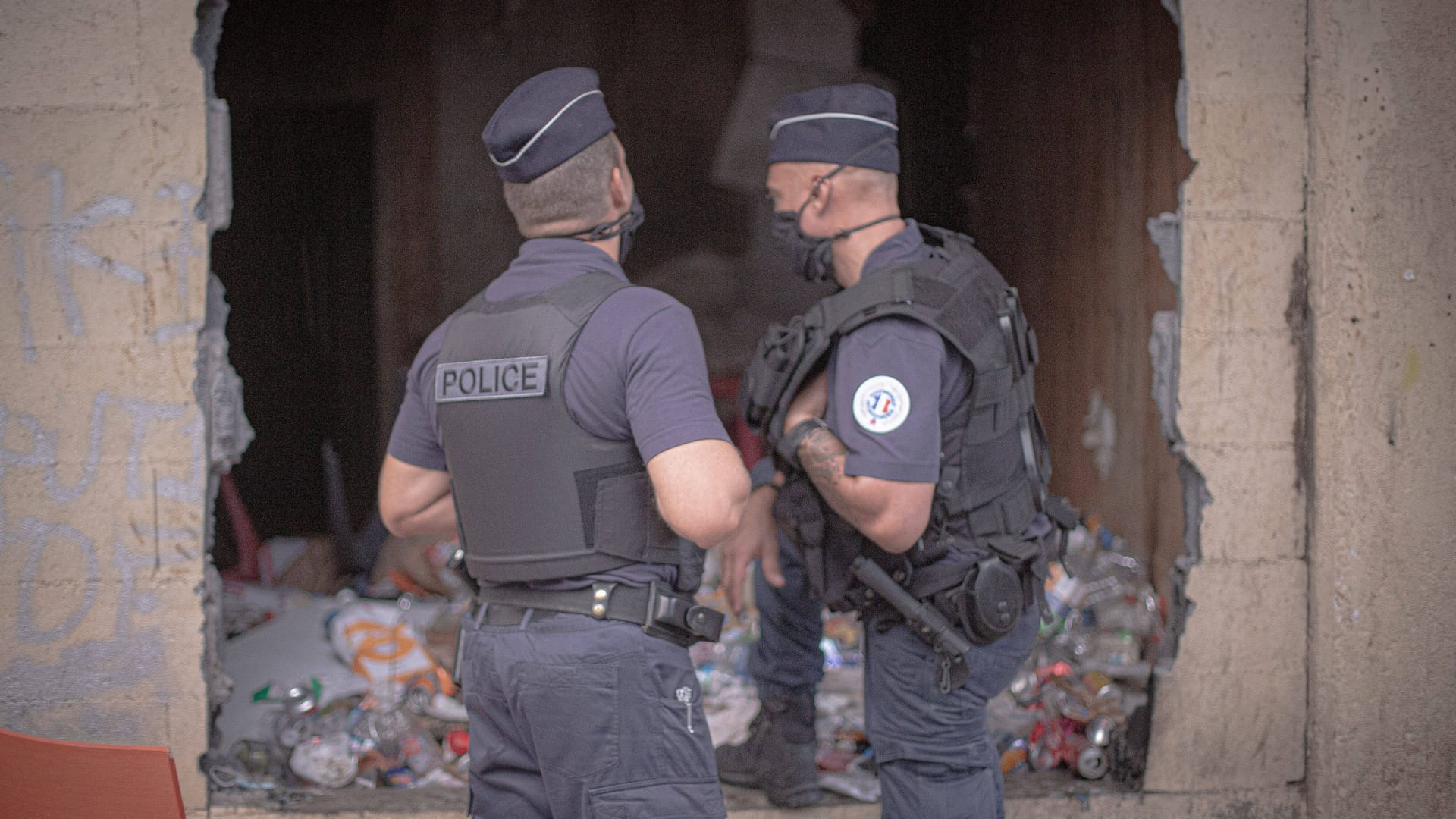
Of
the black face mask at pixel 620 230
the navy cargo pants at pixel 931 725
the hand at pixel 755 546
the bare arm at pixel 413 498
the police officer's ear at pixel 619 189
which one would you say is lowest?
the navy cargo pants at pixel 931 725

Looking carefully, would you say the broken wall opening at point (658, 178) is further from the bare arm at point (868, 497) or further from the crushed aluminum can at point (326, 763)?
the bare arm at point (868, 497)

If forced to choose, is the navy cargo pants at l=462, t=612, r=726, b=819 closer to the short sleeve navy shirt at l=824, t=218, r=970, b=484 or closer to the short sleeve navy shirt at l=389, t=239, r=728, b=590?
the short sleeve navy shirt at l=389, t=239, r=728, b=590

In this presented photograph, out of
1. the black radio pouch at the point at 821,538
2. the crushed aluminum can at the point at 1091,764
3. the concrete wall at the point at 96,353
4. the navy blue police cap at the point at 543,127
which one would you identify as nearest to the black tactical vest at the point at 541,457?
the navy blue police cap at the point at 543,127

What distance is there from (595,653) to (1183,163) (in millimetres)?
3328

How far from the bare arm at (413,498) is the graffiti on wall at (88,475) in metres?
0.92

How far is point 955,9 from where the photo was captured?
23.9ft

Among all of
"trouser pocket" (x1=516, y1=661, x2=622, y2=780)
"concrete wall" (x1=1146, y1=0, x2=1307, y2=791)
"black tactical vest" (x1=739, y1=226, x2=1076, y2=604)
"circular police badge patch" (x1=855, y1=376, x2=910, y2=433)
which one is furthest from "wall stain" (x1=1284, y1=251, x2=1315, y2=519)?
"trouser pocket" (x1=516, y1=661, x2=622, y2=780)

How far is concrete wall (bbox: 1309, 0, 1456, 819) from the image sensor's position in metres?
3.20

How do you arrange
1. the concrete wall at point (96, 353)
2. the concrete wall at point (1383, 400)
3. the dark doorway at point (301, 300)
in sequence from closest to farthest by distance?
the concrete wall at point (96, 353), the concrete wall at point (1383, 400), the dark doorway at point (301, 300)

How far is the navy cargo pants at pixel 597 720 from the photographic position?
6.74ft

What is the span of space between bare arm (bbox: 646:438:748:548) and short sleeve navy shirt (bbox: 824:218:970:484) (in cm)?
52

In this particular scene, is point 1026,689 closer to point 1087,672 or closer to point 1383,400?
point 1087,672

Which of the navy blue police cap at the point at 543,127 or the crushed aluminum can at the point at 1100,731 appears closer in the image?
the navy blue police cap at the point at 543,127

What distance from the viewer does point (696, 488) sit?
2.00m
